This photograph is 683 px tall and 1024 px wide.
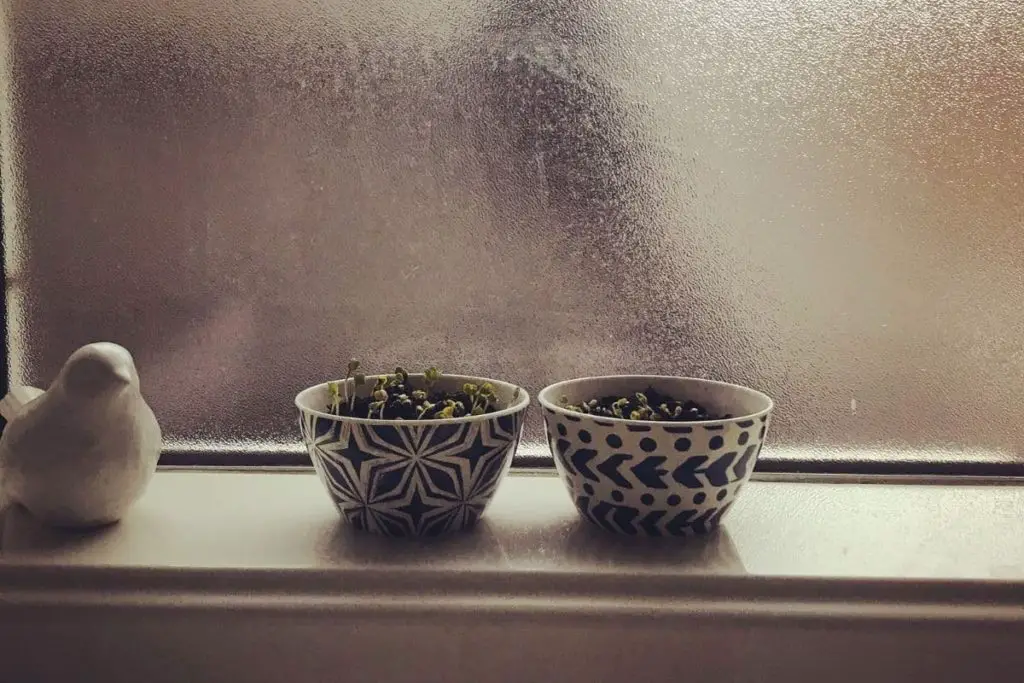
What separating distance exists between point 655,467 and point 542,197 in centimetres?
28

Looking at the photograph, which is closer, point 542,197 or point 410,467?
point 410,467

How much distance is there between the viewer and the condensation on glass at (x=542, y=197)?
72cm

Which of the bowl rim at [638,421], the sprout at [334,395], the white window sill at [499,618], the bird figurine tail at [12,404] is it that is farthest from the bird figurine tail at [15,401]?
the bowl rim at [638,421]

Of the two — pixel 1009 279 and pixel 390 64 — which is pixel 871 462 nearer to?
pixel 1009 279

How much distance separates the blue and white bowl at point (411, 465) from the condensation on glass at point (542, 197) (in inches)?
6.5

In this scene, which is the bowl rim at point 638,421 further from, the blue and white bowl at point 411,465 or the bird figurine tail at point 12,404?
the bird figurine tail at point 12,404

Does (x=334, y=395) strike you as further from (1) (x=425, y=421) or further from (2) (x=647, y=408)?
(2) (x=647, y=408)

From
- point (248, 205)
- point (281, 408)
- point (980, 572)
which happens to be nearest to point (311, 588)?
point (281, 408)

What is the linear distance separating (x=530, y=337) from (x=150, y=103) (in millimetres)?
389

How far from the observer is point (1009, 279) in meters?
0.73

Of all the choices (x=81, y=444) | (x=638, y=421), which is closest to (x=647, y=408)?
(x=638, y=421)

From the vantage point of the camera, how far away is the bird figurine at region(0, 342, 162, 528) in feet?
1.92

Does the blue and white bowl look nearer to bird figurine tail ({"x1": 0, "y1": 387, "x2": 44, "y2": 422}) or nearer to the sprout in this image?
the sprout

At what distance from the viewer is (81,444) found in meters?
0.59
